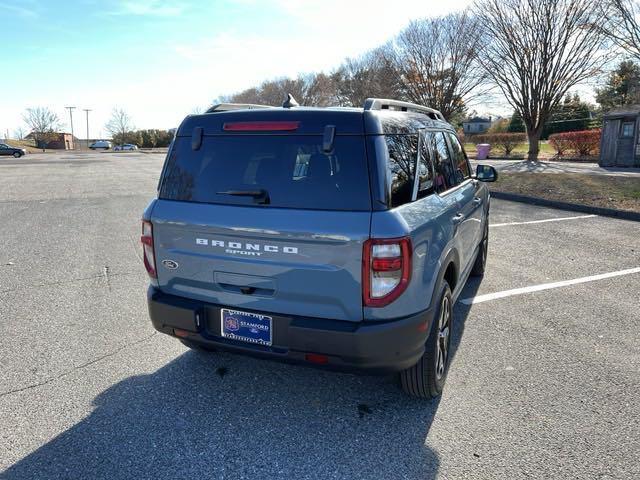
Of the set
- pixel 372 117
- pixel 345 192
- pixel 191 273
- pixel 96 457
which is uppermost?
pixel 372 117

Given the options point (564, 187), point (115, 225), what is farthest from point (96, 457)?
point (564, 187)

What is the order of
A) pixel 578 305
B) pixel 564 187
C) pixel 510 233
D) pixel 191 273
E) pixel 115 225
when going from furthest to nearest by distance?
pixel 564 187, pixel 115 225, pixel 510 233, pixel 578 305, pixel 191 273

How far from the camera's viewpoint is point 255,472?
2.34m

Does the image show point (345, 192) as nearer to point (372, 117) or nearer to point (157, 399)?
point (372, 117)

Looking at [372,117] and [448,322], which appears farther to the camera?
[448,322]

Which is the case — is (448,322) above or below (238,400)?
above

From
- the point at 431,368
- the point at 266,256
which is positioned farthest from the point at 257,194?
the point at 431,368

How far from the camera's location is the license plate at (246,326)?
262 centimetres

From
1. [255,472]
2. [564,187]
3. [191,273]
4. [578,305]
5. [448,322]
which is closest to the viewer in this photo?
[255,472]

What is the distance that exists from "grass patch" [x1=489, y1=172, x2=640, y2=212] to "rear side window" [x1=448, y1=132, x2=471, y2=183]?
277 inches

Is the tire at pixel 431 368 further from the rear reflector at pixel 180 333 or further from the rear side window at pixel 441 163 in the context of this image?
the rear reflector at pixel 180 333

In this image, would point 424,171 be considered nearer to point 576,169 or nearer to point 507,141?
point 576,169

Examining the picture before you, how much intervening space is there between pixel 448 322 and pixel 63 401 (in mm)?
2633

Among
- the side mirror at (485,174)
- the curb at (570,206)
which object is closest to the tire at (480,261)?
the side mirror at (485,174)
